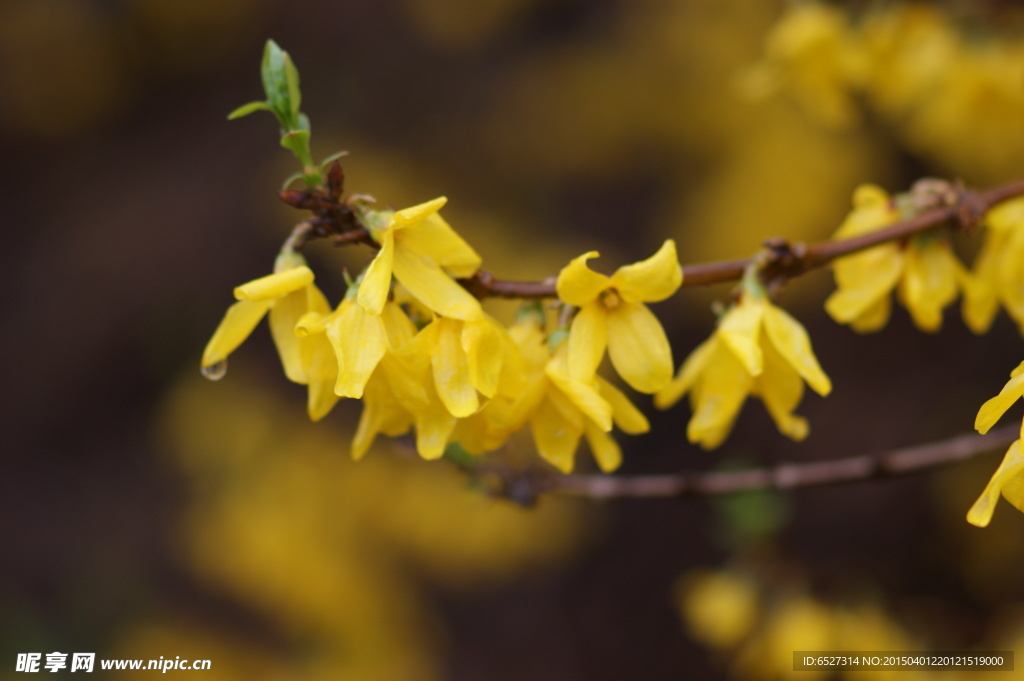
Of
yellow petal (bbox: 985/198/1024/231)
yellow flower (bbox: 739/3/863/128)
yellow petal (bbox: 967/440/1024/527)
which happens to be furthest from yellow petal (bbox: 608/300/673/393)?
yellow flower (bbox: 739/3/863/128)

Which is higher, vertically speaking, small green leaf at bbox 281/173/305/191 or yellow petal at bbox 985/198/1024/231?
yellow petal at bbox 985/198/1024/231

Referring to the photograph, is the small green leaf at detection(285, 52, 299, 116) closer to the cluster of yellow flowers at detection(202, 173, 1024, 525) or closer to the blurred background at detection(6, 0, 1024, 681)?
the cluster of yellow flowers at detection(202, 173, 1024, 525)

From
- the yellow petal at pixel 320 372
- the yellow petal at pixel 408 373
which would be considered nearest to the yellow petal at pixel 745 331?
the yellow petal at pixel 408 373

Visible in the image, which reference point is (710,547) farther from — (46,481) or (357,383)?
(46,481)

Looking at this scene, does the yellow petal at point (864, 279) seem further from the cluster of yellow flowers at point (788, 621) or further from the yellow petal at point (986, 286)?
the cluster of yellow flowers at point (788, 621)

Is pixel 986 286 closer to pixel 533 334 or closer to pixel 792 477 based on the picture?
pixel 792 477

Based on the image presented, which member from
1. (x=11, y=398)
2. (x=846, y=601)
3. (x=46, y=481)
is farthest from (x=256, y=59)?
(x=846, y=601)
